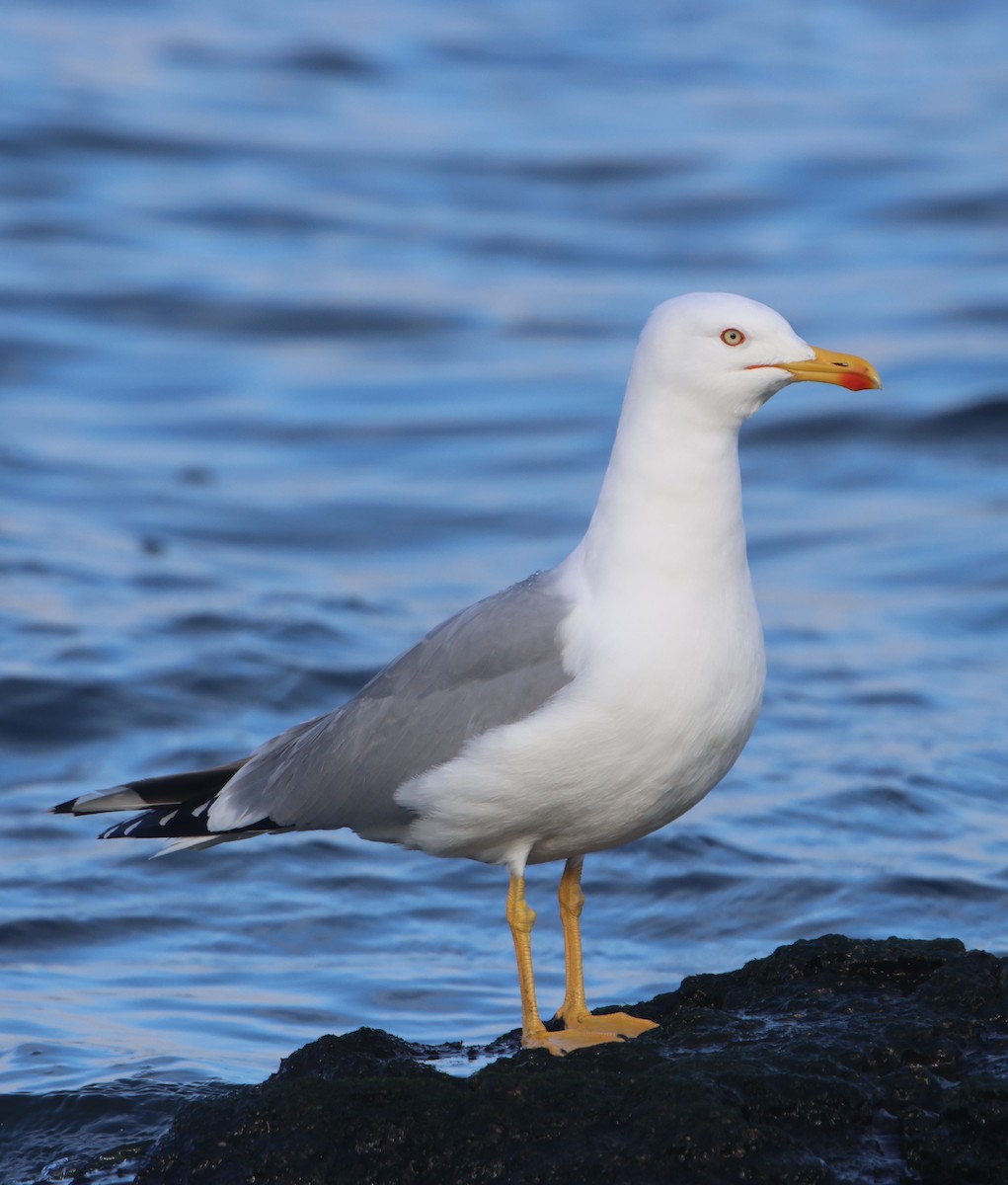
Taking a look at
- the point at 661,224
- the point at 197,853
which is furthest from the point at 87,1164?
the point at 661,224

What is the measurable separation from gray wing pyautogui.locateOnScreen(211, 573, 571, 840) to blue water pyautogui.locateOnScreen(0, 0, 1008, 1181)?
3.63ft

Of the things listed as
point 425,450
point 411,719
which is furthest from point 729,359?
point 425,450

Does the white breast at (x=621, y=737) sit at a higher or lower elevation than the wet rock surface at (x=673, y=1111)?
higher

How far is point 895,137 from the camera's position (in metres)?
24.1

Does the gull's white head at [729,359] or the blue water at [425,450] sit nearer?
the gull's white head at [729,359]

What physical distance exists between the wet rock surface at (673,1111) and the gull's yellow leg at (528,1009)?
30 cm

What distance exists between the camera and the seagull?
5664 mm

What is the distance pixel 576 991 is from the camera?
612 centimetres

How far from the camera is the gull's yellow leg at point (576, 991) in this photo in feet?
18.9

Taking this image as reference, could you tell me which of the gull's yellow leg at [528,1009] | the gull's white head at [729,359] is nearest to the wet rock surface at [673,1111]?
the gull's yellow leg at [528,1009]

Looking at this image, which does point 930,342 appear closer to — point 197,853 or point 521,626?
point 197,853

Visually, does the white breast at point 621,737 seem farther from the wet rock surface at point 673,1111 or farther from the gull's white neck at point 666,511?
the wet rock surface at point 673,1111

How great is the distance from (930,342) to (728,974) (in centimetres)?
1305

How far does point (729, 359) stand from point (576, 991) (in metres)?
1.91
